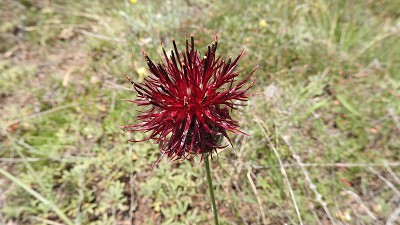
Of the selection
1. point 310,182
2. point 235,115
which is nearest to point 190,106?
point 310,182

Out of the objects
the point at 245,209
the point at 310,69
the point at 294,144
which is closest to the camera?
the point at 245,209

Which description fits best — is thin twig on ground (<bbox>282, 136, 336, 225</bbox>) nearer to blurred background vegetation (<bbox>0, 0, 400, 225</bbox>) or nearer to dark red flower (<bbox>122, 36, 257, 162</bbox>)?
blurred background vegetation (<bbox>0, 0, 400, 225</bbox>)

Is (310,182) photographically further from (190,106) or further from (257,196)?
(190,106)

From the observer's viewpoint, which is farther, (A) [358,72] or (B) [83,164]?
(A) [358,72]

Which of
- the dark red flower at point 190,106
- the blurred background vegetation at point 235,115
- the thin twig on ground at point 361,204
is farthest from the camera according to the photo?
the blurred background vegetation at point 235,115

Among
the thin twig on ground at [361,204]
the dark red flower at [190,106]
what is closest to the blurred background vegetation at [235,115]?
the thin twig on ground at [361,204]

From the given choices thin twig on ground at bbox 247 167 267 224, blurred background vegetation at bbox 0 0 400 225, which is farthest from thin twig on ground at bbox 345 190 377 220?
thin twig on ground at bbox 247 167 267 224

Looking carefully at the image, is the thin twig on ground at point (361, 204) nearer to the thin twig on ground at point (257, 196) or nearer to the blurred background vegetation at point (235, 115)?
the blurred background vegetation at point (235, 115)

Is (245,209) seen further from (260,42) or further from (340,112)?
(260,42)

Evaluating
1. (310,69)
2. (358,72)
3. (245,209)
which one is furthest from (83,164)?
(358,72)
